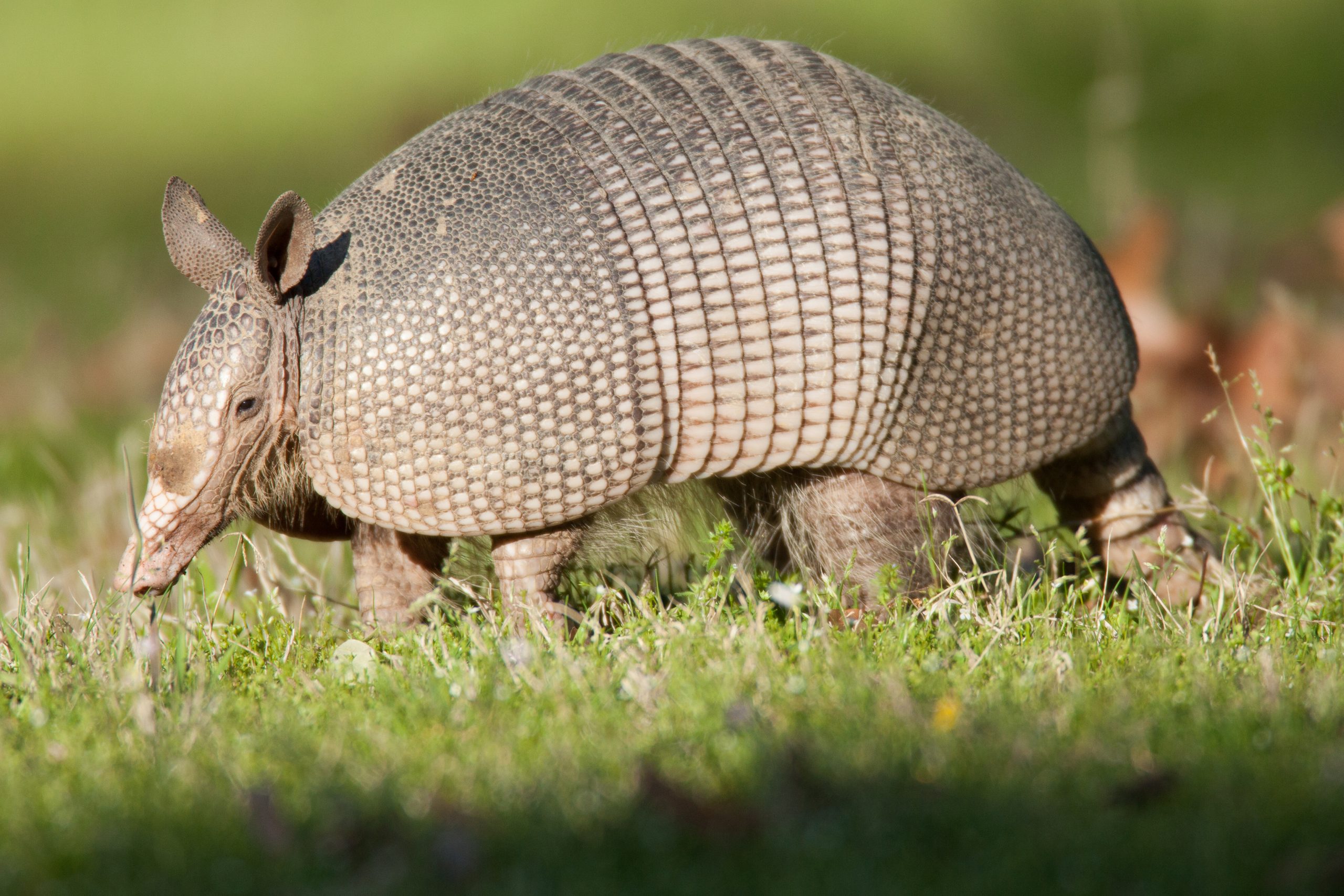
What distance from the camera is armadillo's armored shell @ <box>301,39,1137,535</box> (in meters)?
3.83

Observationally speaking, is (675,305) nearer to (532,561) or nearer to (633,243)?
(633,243)

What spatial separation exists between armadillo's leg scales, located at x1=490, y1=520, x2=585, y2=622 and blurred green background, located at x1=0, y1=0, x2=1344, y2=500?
27.8 ft

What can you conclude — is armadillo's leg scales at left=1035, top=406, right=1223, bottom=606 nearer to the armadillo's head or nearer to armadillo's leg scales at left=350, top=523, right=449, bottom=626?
armadillo's leg scales at left=350, top=523, right=449, bottom=626

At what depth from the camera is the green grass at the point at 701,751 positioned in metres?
2.40

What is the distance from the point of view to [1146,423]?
23.1ft

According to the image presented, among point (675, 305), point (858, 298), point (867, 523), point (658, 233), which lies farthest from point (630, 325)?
point (867, 523)

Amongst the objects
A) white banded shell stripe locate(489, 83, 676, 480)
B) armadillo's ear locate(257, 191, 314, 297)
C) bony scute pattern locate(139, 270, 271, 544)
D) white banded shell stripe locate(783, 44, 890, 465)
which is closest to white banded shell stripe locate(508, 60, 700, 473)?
white banded shell stripe locate(489, 83, 676, 480)

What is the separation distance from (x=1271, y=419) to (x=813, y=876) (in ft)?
8.50

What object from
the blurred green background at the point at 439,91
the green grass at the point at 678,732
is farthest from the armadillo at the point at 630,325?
the blurred green background at the point at 439,91

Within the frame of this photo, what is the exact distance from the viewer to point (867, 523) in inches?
167

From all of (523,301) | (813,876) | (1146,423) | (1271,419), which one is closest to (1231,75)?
(1146,423)

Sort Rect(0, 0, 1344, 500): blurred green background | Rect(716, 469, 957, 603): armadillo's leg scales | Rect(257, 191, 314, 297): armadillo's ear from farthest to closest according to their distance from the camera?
Rect(0, 0, 1344, 500): blurred green background < Rect(716, 469, 957, 603): armadillo's leg scales < Rect(257, 191, 314, 297): armadillo's ear

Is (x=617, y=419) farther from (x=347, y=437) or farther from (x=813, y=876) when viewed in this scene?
(x=813, y=876)

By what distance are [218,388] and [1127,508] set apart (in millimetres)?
3114
